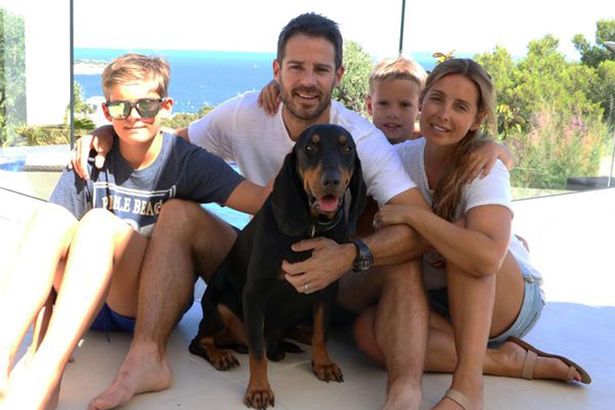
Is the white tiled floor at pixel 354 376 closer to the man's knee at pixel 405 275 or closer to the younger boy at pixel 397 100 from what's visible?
the man's knee at pixel 405 275

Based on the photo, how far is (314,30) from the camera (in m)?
2.62

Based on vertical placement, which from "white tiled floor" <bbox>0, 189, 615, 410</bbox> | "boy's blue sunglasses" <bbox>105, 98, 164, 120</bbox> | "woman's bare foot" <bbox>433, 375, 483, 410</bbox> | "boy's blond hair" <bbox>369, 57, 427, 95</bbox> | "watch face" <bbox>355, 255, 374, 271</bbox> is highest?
"boy's blond hair" <bbox>369, 57, 427, 95</bbox>

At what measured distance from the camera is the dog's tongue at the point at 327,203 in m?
2.06

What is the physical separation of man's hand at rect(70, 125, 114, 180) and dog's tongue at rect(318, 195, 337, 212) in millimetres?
966

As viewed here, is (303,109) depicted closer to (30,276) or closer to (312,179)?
(312,179)

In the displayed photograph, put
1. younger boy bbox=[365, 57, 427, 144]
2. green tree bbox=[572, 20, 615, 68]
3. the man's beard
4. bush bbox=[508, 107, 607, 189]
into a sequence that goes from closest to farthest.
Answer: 1. the man's beard
2. younger boy bbox=[365, 57, 427, 144]
3. bush bbox=[508, 107, 607, 189]
4. green tree bbox=[572, 20, 615, 68]

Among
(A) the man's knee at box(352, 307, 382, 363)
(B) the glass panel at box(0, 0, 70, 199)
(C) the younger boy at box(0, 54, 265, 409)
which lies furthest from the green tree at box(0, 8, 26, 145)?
(A) the man's knee at box(352, 307, 382, 363)

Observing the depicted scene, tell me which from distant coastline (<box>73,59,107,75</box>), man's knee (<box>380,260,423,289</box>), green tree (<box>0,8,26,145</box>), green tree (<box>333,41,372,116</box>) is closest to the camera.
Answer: man's knee (<box>380,260,423,289</box>)

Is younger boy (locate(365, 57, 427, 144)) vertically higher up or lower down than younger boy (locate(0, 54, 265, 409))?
higher up

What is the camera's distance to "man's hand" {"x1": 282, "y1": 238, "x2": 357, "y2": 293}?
215 cm

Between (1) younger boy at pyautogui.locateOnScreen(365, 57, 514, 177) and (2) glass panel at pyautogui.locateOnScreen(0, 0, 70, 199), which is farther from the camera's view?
(2) glass panel at pyautogui.locateOnScreen(0, 0, 70, 199)

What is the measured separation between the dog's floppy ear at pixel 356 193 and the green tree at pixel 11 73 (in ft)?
17.8

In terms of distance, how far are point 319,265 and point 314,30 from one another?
103 cm

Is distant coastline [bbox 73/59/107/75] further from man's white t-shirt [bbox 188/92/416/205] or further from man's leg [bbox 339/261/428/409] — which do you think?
man's leg [bbox 339/261/428/409]
